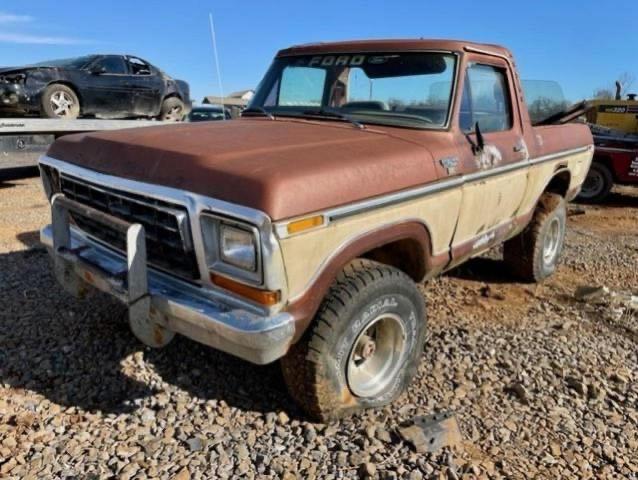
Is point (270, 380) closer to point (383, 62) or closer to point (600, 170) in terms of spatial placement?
point (383, 62)

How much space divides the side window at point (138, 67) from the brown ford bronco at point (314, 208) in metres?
7.49

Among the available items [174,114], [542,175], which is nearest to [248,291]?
[542,175]

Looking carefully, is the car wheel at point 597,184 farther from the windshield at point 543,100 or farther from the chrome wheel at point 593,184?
the windshield at point 543,100

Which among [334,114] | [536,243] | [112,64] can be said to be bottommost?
[536,243]

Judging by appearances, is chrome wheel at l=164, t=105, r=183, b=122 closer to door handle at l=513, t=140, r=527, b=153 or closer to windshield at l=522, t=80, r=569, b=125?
windshield at l=522, t=80, r=569, b=125

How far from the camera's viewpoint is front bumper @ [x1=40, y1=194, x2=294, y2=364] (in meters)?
2.34

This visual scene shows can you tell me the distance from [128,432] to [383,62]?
2818 millimetres

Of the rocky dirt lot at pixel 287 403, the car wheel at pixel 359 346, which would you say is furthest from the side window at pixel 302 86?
the rocky dirt lot at pixel 287 403

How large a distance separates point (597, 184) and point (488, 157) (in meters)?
7.97

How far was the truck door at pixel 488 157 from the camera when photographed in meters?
3.53

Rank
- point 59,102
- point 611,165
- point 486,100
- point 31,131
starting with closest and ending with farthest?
1. point 486,100
2. point 31,131
3. point 59,102
4. point 611,165

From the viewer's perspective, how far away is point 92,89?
9.77 m

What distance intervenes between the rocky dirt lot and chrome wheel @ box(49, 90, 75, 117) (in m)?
5.49

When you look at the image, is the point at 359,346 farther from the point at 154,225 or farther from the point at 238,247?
the point at 154,225
